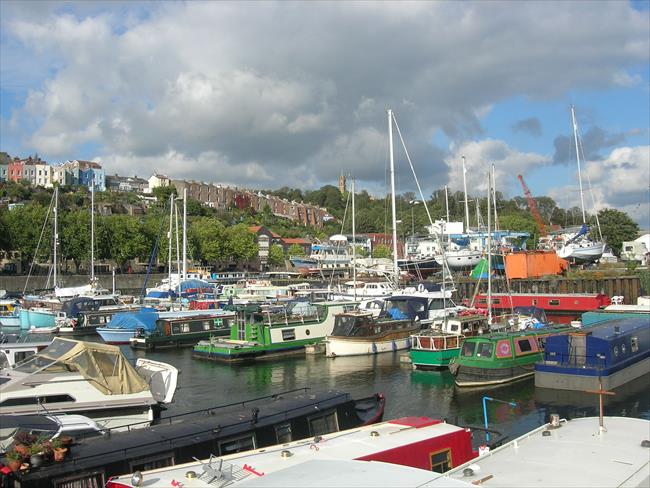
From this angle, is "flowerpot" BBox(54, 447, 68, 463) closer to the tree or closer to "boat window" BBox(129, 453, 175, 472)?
"boat window" BBox(129, 453, 175, 472)

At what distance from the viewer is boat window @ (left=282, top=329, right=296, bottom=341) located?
38.2 m

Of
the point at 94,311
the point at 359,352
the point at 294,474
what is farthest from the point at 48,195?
the point at 294,474

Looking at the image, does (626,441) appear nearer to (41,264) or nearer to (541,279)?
(541,279)

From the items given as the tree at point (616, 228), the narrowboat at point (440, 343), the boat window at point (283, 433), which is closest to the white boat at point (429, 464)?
the boat window at point (283, 433)

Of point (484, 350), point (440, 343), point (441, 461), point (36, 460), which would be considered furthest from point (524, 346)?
point (36, 460)

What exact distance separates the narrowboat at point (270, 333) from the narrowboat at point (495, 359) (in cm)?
1168

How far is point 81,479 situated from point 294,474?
19.7ft

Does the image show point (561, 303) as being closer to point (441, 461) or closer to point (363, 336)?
point (363, 336)

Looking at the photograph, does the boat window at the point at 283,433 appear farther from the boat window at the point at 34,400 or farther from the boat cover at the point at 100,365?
the boat window at the point at 34,400

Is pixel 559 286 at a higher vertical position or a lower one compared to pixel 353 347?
higher

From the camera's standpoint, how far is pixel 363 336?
37.1 metres

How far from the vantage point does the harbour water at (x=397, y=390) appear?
947 inches

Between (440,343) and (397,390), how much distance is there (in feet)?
14.7

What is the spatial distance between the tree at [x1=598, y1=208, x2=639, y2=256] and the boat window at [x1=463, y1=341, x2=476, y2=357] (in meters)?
94.8
